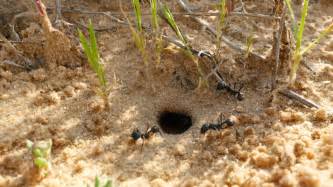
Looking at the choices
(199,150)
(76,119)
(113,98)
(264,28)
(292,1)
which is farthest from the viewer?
(292,1)

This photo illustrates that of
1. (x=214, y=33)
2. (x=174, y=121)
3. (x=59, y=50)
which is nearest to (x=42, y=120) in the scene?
(x=59, y=50)

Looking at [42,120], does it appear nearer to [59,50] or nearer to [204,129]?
[59,50]

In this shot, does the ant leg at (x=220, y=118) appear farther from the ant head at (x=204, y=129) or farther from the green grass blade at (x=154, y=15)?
the green grass blade at (x=154, y=15)

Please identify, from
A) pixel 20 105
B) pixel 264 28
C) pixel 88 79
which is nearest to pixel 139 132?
pixel 88 79

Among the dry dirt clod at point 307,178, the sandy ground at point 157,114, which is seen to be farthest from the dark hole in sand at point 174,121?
the dry dirt clod at point 307,178

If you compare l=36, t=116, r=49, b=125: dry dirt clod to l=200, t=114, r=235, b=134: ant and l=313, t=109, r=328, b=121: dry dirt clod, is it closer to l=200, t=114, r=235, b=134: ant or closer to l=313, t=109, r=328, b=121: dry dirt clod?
l=200, t=114, r=235, b=134: ant

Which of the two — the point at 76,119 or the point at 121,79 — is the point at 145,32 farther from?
the point at 76,119
